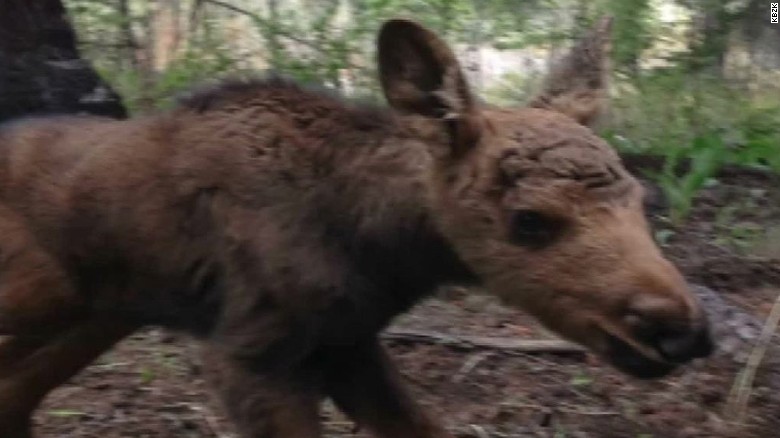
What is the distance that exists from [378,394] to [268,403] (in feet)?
1.99

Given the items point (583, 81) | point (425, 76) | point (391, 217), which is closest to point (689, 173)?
point (583, 81)

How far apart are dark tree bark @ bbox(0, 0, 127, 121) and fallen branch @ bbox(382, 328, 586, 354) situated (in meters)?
2.13

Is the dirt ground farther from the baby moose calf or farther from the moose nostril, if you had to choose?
the moose nostril

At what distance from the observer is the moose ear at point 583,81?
16.9 ft

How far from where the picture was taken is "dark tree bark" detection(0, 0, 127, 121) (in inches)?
294

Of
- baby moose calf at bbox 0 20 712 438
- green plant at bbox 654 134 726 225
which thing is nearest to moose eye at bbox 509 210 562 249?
baby moose calf at bbox 0 20 712 438

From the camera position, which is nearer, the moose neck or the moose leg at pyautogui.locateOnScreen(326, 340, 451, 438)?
the moose neck

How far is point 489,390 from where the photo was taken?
6.61 meters

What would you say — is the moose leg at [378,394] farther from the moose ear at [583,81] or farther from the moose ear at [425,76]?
the moose ear at [583,81]

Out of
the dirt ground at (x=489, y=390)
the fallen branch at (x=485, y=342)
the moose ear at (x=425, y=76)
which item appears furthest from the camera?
the fallen branch at (x=485, y=342)

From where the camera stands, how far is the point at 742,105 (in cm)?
1057

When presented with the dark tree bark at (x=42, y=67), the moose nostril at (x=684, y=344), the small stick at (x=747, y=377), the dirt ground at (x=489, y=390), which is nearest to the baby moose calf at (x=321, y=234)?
the moose nostril at (x=684, y=344)

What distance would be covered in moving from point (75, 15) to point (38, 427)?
3732mm

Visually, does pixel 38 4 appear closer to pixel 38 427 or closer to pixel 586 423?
pixel 38 427
